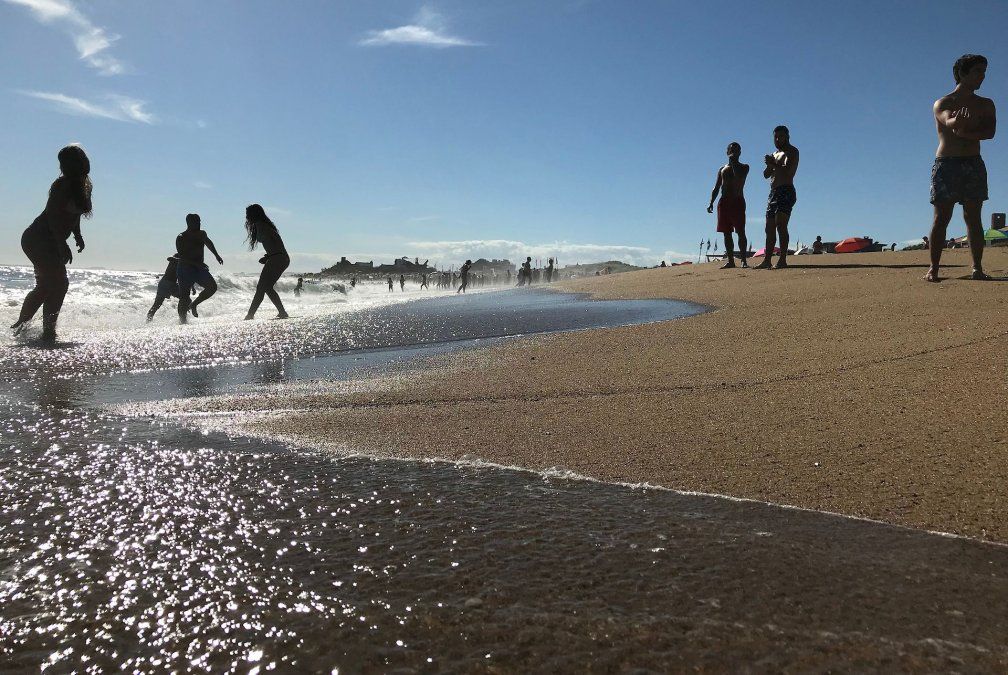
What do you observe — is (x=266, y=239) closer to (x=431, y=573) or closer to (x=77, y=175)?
(x=77, y=175)

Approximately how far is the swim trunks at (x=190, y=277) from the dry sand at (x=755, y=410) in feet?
20.9

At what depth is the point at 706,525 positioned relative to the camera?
1.40 m

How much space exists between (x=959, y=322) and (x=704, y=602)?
2923 millimetres

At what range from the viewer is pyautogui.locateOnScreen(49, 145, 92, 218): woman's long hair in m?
5.71

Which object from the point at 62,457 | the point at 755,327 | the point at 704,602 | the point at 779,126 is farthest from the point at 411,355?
the point at 779,126

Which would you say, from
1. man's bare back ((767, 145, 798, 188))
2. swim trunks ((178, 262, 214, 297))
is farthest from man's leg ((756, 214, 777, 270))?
swim trunks ((178, 262, 214, 297))

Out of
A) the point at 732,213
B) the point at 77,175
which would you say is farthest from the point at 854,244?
the point at 77,175

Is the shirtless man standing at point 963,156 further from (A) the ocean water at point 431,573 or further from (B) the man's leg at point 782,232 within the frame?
(A) the ocean water at point 431,573

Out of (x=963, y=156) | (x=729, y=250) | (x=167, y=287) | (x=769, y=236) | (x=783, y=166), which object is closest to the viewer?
(x=963, y=156)

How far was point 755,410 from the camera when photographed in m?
2.27

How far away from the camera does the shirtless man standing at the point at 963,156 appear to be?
15.7ft

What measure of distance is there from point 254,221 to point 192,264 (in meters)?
1.04

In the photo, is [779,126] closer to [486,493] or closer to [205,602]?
[486,493]

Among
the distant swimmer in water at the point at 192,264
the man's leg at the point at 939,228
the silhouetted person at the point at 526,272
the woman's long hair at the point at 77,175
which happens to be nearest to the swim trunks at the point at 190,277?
the distant swimmer in water at the point at 192,264
